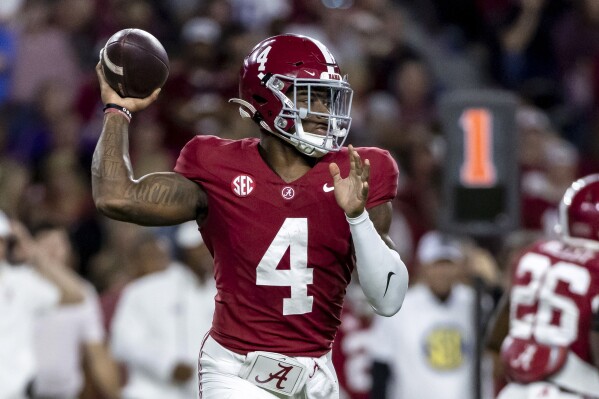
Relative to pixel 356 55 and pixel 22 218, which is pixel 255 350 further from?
pixel 356 55

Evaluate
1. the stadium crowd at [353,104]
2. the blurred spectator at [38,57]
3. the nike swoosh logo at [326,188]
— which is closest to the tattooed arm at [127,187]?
the nike swoosh logo at [326,188]

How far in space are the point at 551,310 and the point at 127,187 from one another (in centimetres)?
226

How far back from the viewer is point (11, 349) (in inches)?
308

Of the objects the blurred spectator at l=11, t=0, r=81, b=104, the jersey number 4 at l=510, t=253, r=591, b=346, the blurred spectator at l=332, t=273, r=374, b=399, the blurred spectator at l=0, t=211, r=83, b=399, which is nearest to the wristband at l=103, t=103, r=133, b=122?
the jersey number 4 at l=510, t=253, r=591, b=346

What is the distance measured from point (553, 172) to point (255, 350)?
6.69 meters

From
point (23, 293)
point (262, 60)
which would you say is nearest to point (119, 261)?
point (23, 293)

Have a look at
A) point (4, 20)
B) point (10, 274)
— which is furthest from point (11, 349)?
point (4, 20)

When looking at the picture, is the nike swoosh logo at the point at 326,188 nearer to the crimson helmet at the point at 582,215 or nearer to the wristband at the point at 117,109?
the wristband at the point at 117,109

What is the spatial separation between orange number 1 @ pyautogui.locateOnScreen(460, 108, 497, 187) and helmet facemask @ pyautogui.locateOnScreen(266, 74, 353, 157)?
3.97m

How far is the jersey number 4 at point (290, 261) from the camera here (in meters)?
4.28

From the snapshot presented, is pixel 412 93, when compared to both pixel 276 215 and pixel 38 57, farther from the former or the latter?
pixel 276 215

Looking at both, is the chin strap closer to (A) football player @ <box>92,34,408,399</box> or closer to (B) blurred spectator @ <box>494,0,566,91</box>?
(A) football player @ <box>92,34,408,399</box>

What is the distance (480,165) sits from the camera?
8.32 m

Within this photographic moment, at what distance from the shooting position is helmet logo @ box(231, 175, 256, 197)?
14.2ft
